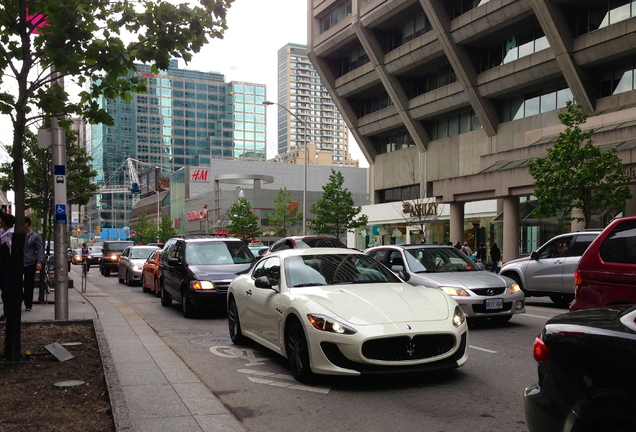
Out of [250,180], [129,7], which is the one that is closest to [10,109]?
[129,7]

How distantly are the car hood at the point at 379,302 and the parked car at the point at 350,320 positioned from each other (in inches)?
0.4

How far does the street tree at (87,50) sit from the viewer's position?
728 cm

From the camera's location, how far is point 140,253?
25688 millimetres

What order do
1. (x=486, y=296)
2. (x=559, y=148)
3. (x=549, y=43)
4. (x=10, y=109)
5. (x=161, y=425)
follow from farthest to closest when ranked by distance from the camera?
(x=549, y=43)
(x=559, y=148)
(x=486, y=296)
(x=10, y=109)
(x=161, y=425)

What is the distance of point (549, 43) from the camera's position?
34.9 m

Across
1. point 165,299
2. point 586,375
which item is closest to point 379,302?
point 586,375

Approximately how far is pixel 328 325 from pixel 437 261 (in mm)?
5957

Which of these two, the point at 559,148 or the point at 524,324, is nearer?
the point at 524,324

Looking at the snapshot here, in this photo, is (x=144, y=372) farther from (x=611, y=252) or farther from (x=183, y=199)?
(x=183, y=199)

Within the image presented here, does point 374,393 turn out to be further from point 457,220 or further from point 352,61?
point 352,61

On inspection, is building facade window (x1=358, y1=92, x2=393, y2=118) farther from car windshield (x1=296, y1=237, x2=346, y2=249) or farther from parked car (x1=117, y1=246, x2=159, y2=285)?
car windshield (x1=296, y1=237, x2=346, y2=249)

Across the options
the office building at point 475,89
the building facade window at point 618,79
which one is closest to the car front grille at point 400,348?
the office building at point 475,89

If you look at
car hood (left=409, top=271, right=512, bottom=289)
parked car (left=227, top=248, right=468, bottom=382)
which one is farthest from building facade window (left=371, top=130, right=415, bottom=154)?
parked car (left=227, top=248, right=468, bottom=382)

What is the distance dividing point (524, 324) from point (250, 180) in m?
79.0
